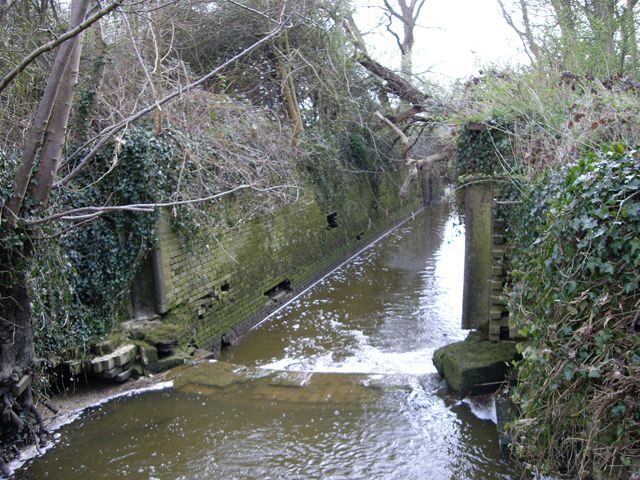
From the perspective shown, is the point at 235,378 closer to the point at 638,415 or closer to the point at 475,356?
the point at 475,356

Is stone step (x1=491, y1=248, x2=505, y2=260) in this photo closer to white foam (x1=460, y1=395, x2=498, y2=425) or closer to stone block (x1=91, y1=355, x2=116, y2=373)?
white foam (x1=460, y1=395, x2=498, y2=425)

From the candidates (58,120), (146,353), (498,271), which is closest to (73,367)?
(146,353)

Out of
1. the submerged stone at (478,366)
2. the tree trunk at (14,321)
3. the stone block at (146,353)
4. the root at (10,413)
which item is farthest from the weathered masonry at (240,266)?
the submerged stone at (478,366)

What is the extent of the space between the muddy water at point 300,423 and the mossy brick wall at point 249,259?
731 millimetres

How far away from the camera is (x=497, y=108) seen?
20.2ft

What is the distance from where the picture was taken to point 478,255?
641cm

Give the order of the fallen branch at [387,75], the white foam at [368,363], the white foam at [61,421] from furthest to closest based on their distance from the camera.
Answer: the fallen branch at [387,75]
the white foam at [368,363]
the white foam at [61,421]

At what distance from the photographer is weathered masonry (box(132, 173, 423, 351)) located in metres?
6.87

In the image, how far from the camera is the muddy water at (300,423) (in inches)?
167

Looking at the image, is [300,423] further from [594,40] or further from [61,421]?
[594,40]

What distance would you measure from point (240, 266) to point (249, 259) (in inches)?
13.7

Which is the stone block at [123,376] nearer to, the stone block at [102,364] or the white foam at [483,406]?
the stone block at [102,364]

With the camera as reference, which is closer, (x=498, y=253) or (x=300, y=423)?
(x=300, y=423)

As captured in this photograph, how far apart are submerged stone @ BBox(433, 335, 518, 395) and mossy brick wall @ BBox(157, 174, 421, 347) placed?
364 cm
